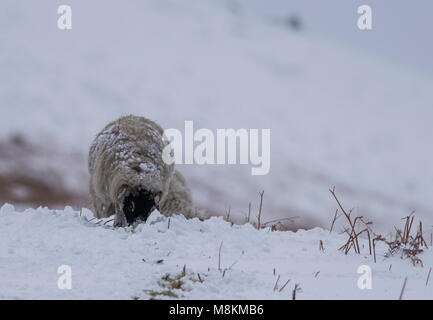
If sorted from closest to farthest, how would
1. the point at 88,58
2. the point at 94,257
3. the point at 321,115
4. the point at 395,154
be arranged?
the point at 94,257 → the point at 88,58 → the point at 395,154 → the point at 321,115

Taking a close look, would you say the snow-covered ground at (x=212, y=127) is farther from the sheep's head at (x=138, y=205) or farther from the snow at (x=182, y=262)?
the sheep's head at (x=138, y=205)

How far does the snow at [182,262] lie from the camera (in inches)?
142

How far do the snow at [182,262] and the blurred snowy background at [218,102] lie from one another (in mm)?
11462

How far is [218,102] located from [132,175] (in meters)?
24.4

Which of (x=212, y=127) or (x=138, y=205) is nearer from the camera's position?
(x=138, y=205)

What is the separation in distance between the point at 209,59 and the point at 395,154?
11819mm

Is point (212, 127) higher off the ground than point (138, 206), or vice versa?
point (212, 127)

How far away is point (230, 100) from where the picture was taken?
31.2 meters

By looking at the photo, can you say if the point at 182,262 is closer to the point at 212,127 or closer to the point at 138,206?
the point at 138,206

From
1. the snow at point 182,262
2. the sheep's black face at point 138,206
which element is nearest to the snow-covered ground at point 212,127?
the snow at point 182,262

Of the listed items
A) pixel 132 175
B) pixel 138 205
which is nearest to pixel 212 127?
pixel 132 175

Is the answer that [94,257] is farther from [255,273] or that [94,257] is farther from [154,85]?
[154,85]

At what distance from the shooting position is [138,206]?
235 inches

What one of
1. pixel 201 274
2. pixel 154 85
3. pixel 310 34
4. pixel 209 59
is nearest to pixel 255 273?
pixel 201 274
